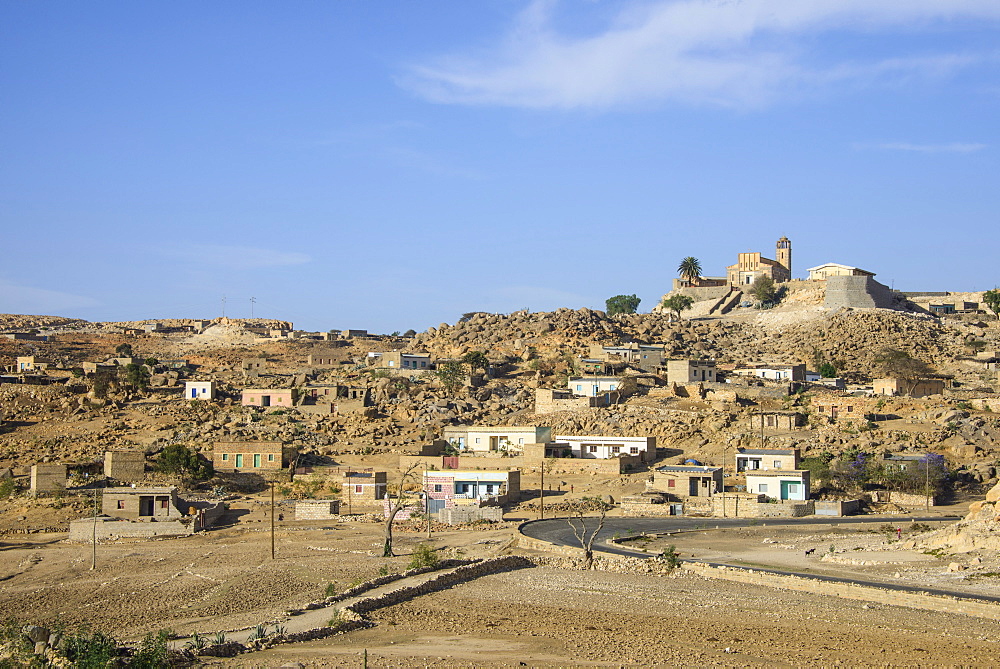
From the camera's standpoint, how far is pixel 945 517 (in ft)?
138

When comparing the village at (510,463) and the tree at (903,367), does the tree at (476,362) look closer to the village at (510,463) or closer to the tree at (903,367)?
the village at (510,463)

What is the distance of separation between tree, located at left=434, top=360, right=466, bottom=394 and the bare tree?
16.7 metres

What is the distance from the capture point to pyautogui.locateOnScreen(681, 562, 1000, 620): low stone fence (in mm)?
26141

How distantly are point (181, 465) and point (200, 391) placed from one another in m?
18.8

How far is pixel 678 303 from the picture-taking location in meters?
102

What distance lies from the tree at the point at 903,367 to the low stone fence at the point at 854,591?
3783cm

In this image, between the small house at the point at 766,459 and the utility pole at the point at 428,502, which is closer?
the utility pole at the point at 428,502

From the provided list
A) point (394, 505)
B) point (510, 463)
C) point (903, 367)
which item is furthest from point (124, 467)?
point (903, 367)

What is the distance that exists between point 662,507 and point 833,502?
6711mm

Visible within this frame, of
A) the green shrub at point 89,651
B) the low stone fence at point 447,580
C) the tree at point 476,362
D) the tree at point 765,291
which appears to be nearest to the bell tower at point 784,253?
the tree at point 765,291

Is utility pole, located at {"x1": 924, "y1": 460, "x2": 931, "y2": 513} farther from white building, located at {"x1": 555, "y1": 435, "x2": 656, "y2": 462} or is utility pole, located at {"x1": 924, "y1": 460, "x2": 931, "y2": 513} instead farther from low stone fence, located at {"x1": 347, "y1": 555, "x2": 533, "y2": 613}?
low stone fence, located at {"x1": 347, "y1": 555, "x2": 533, "y2": 613}

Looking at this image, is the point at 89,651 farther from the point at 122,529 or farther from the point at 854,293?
the point at 854,293

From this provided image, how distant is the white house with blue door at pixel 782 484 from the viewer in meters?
46.1

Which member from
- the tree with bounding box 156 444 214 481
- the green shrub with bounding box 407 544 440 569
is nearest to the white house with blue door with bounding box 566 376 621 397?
the tree with bounding box 156 444 214 481
